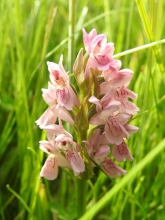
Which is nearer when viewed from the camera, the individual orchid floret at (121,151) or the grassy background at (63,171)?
the individual orchid floret at (121,151)

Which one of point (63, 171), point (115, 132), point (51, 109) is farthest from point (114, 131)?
point (63, 171)

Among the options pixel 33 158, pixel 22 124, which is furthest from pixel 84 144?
pixel 22 124

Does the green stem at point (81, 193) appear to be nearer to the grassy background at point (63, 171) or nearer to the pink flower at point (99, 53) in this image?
the grassy background at point (63, 171)

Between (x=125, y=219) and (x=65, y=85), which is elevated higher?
(x=65, y=85)

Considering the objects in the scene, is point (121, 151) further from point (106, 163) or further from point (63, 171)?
point (63, 171)

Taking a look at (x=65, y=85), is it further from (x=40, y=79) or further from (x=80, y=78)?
(x=40, y=79)

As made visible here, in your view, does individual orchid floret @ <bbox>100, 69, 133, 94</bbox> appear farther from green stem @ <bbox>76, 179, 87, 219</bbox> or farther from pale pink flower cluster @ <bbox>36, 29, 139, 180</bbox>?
green stem @ <bbox>76, 179, 87, 219</bbox>

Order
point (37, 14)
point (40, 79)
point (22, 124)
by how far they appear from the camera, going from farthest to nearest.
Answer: point (37, 14) < point (40, 79) < point (22, 124)

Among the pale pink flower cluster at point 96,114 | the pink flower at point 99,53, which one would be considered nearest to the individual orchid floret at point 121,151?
the pale pink flower cluster at point 96,114
